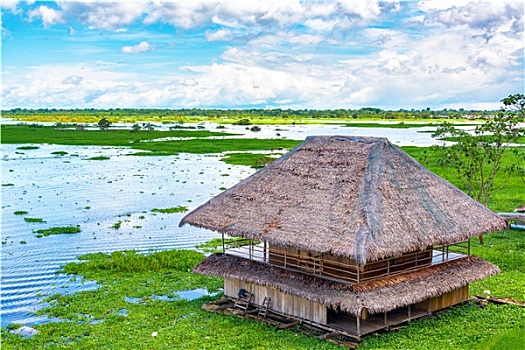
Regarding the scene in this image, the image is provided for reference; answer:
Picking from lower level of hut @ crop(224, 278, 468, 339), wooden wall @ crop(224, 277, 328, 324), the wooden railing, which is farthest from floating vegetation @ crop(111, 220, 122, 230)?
lower level of hut @ crop(224, 278, 468, 339)

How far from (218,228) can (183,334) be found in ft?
11.7

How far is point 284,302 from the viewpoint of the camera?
59.5 ft

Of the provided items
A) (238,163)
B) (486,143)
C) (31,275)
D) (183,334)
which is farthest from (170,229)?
(238,163)

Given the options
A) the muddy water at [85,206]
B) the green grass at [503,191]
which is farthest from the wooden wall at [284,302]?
the green grass at [503,191]

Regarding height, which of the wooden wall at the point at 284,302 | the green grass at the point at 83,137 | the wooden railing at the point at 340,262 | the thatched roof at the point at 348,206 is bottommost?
the wooden wall at the point at 284,302

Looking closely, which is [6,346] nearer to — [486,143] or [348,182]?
[348,182]

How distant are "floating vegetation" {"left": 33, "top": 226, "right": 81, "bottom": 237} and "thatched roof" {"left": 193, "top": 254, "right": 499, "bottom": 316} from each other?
46.0 feet

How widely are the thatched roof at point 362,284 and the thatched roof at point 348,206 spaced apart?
3.91 feet

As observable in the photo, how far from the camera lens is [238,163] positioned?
59.8m

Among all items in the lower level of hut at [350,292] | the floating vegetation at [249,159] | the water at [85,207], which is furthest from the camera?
the floating vegetation at [249,159]

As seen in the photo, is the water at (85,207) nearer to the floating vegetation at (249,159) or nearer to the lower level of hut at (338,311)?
the floating vegetation at (249,159)

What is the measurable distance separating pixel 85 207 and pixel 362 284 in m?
26.1

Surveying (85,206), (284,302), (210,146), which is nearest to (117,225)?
(85,206)

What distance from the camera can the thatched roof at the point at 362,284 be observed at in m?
16.0
